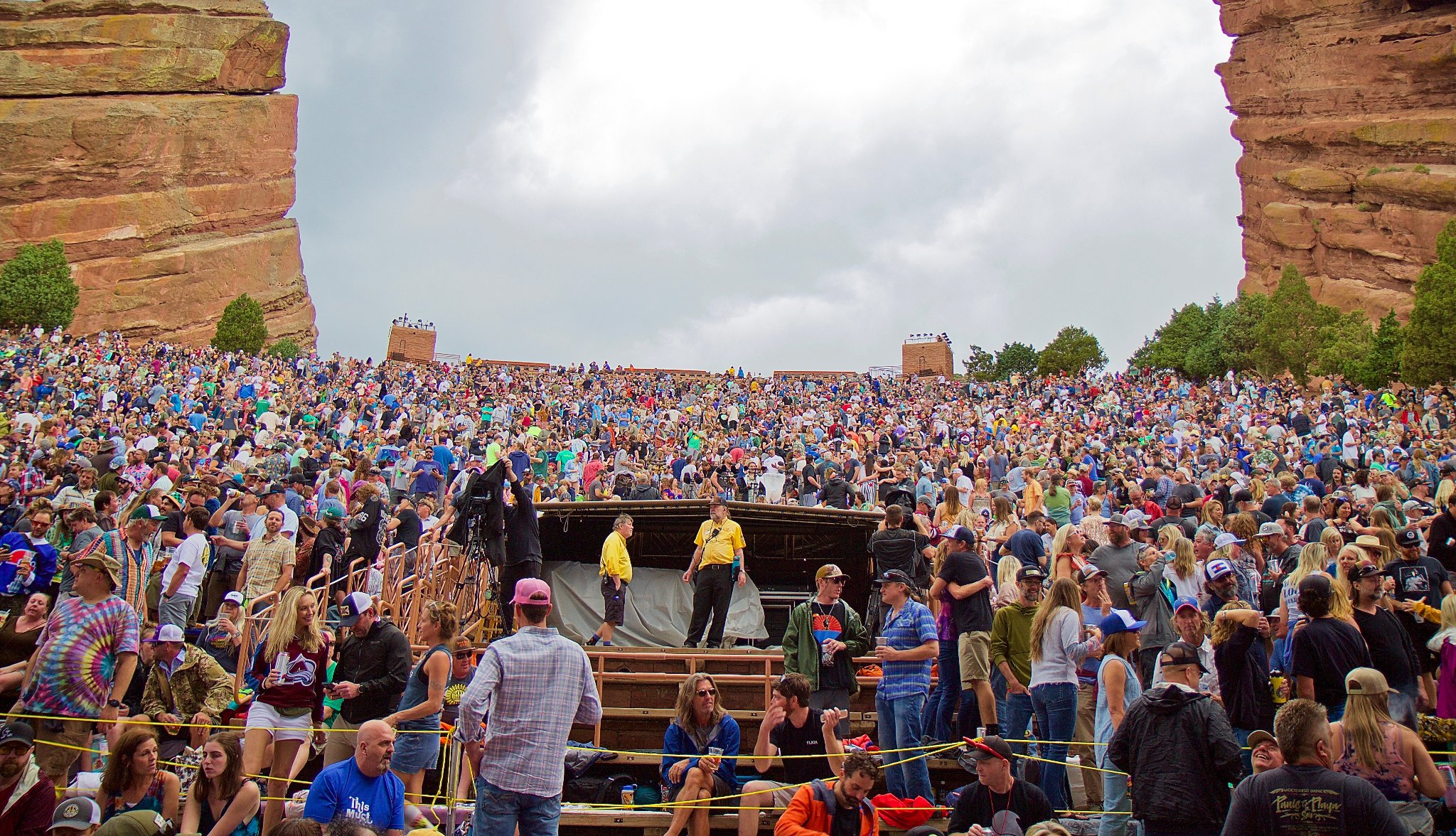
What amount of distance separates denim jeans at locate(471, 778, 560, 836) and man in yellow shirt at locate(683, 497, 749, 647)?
5.28 metres

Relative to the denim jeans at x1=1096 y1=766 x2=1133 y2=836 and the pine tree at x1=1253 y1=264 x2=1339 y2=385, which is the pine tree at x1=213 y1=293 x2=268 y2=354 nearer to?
the pine tree at x1=1253 y1=264 x2=1339 y2=385

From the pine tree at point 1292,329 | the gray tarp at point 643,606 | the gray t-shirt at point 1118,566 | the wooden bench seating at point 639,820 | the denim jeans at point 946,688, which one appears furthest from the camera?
the pine tree at point 1292,329

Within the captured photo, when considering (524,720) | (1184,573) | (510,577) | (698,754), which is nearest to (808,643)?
(698,754)

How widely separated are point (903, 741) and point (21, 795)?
530 cm

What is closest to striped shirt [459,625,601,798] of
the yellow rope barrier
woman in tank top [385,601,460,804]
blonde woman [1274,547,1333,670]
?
woman in tank top [385,601,460,804]

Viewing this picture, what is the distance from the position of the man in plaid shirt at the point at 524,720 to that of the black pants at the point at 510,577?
15.5 feet

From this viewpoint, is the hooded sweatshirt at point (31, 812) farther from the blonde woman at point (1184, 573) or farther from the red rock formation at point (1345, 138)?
the red rock formation at point (1345, 138)

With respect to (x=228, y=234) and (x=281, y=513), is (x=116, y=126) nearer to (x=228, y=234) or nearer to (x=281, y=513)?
(x=228, y=234)

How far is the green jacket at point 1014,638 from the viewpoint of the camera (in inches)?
290

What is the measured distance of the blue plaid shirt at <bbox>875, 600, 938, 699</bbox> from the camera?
7262 mm

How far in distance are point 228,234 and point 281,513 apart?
71141mm

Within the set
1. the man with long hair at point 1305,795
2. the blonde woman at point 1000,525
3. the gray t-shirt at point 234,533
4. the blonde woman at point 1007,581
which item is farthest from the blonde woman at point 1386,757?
the gray t-shirt at point 234,533

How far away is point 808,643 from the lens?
7305 mm

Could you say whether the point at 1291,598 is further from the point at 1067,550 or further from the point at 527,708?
the point at 527,708
